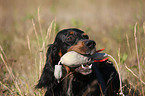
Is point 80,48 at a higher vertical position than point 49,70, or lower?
higher

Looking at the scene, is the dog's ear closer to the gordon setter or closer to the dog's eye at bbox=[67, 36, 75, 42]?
the gordon setter

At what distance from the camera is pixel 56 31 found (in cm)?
346

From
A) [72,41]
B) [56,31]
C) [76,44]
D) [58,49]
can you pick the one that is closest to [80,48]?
[76,44]

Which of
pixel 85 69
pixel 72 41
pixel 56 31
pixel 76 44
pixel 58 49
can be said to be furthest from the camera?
pixel 56 31

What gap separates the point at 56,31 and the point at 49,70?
1.09 metres

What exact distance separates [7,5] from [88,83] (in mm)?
9463

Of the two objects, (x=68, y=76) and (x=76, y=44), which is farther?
(x=68, y=76)

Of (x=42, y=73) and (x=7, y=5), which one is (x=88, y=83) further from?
(x=7, y=5)

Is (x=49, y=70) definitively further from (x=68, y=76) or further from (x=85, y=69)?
(x=85, y=69)

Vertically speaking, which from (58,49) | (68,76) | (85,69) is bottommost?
(68,76)

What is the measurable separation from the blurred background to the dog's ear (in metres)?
0.11

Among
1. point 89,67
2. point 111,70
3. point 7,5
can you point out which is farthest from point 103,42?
point 7,5

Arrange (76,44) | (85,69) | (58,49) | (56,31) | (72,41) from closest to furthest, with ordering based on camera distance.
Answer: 1. (85,69)
2. (76,44)
3. (72,41)
4. (58,49)
5. (56,31)

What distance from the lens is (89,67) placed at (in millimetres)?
2152
